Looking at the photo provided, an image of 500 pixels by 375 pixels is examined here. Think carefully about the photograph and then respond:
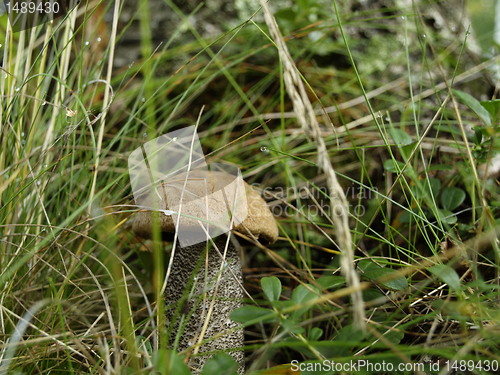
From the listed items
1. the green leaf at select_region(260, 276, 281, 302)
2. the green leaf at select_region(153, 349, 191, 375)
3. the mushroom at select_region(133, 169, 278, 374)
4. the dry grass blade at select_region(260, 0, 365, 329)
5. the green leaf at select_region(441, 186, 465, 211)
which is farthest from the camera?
the green leaf at select_region(441, 186, 465, 211)

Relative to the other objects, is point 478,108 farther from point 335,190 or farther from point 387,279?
point 335,190

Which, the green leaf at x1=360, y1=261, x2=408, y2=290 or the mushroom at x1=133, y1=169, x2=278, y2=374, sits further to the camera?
the mushroom at x1=133, y1=169, x2=278, y2=374

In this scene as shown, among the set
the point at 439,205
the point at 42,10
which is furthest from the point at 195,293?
the point at 42,10

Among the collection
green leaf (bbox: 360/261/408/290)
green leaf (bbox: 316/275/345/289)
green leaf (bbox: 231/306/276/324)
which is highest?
green leaf (bbox: 231/306/276/324)

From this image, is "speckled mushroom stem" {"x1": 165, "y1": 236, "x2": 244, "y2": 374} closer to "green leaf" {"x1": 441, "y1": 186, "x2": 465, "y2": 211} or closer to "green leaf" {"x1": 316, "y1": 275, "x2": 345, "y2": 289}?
"green leaf" {"x1": 316, "y1": 275, "x2": 345, "y2": 289}

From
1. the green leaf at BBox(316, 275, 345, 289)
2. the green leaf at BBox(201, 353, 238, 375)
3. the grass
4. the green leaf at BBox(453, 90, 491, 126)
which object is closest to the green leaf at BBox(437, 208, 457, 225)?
the grass

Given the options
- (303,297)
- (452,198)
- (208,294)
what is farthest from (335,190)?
(452,198)

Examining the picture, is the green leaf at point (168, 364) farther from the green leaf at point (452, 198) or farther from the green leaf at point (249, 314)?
the green leaf at point (452, 198)

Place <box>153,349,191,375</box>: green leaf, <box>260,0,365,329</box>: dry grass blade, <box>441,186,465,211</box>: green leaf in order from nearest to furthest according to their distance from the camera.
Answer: <box>260,0,365,329</box>: dry grass blade, <box>153,349,191,375</box>: green leaf, <box>441,186,465,211</box>: green leaf

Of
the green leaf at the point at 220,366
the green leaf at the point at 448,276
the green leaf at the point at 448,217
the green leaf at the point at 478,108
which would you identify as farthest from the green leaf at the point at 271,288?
the green leaf at the point at 478,108
